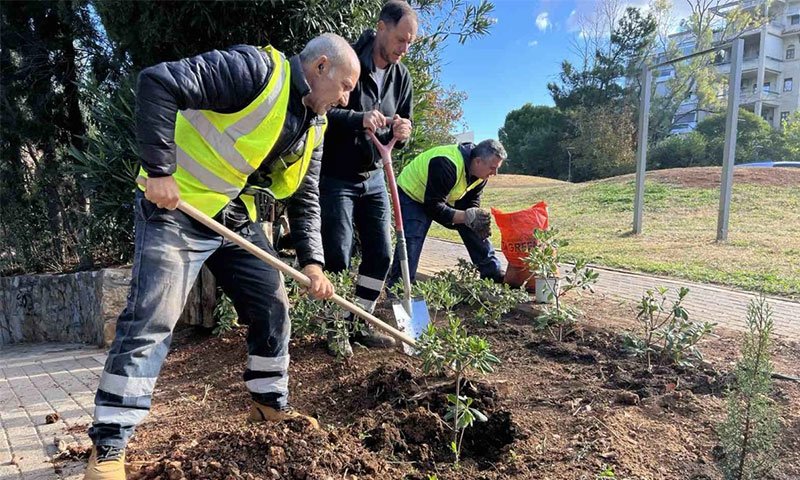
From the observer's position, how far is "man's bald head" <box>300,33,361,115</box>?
227 cm

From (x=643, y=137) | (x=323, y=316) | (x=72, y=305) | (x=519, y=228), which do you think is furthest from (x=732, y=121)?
(x=72, y=305)

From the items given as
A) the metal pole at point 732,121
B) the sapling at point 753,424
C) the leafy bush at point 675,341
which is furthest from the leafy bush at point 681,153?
the sapling at point 753,424

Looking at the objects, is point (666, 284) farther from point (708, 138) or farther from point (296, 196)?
point (708, 138)

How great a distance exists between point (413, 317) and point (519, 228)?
5.53 feet

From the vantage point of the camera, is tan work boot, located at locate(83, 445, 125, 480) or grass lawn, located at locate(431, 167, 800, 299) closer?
tan work boot, located at locate(83, 445, 125, 480)

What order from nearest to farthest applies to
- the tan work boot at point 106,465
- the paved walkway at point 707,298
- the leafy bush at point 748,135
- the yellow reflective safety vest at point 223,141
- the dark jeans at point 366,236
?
the tan work boot at point 106,465 < the yellow reflective safety vest at point 223,141 < the dark jeans at point 366,236 < the paved walkway at point 707,298 < the leafy bush at point 748,135

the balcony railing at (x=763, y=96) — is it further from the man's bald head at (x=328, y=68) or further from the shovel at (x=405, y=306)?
the man's bald head at (x=328, y=68)

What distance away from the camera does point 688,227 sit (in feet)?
35.7

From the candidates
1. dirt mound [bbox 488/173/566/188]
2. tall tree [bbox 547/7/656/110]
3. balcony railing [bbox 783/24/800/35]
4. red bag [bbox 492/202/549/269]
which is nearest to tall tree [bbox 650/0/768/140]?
tall tree [bbox 547/7/656/110]

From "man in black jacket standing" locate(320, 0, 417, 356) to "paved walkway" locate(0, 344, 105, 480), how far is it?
1.46 m

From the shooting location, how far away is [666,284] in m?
6.13

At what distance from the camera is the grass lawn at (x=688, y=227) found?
22.3 feet

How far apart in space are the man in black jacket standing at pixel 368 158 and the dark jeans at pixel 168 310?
809 millimetres

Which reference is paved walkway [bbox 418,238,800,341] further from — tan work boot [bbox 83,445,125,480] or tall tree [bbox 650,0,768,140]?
tall tree [bbox 650,0,768,140]
